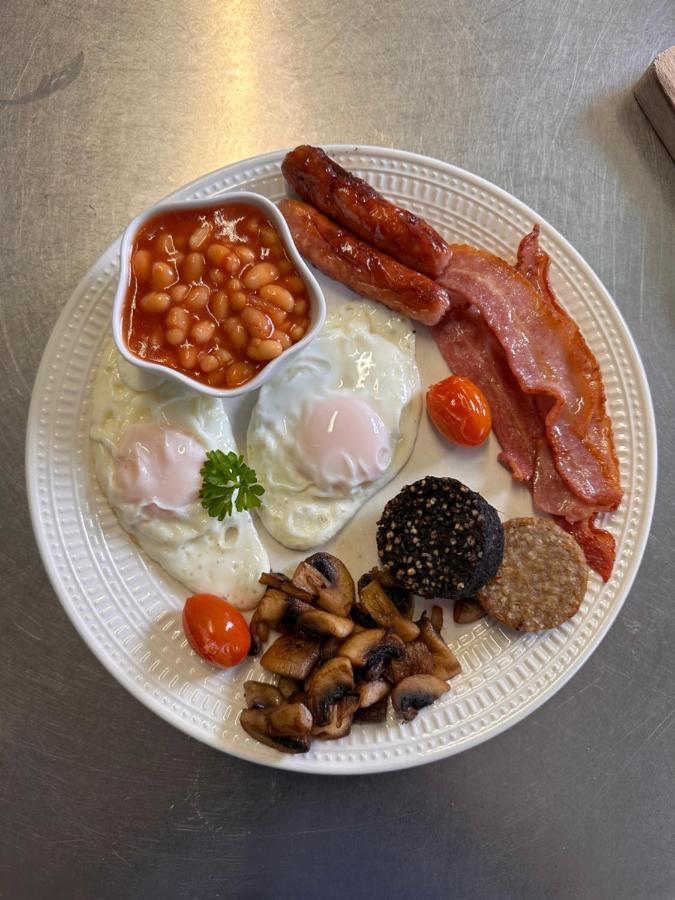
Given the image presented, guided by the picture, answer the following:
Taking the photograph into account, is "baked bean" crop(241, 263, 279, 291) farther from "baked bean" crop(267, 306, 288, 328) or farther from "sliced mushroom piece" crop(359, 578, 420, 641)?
"sliced mushroom piece" crop(359, 578, 420, 641)

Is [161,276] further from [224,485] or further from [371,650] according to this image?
[371,650]

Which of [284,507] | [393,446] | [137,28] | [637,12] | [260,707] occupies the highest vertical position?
[637,12]

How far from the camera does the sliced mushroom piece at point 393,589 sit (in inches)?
85.0

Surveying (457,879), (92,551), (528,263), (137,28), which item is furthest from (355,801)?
(137,28)

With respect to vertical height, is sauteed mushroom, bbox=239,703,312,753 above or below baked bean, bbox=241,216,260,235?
below

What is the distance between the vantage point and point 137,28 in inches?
103

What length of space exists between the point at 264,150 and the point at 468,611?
77.9 inches

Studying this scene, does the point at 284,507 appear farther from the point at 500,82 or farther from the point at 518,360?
the point at 500,82

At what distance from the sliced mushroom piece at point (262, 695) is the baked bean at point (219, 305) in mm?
1193

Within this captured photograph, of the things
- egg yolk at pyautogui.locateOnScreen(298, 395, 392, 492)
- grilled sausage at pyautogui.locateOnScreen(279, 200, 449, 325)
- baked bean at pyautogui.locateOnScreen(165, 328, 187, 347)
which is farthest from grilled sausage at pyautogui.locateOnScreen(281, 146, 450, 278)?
baked bean at pyautogui.locateOnScreen(165, 328, 187, 347)

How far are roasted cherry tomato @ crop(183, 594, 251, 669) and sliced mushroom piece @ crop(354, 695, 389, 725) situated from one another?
43 centimetres

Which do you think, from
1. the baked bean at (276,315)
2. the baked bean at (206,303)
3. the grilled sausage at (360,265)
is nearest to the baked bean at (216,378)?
the baked bean at (206,303)

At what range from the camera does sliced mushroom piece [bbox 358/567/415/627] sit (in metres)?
2.16

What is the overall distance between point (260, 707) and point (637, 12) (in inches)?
128
